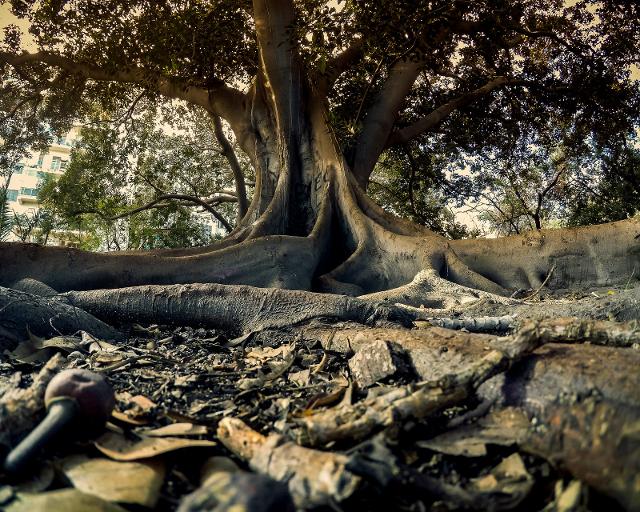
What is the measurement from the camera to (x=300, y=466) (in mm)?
976

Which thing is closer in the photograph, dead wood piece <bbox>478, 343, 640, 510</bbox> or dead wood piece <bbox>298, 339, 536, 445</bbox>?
dead wood piece <bbox>478, 343, 640, 510</bbox>

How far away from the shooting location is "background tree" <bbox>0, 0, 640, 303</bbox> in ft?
15.1

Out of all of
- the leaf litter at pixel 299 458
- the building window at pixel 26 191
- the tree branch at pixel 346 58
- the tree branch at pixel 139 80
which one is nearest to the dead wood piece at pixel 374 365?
the leaf litter at pixel 299 458

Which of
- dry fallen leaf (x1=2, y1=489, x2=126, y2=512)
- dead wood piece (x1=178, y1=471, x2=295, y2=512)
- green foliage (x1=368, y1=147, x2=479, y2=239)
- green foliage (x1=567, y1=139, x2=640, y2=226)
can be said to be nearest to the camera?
dead wood piece (x1=178, y1=471, x2=295, y2=512)

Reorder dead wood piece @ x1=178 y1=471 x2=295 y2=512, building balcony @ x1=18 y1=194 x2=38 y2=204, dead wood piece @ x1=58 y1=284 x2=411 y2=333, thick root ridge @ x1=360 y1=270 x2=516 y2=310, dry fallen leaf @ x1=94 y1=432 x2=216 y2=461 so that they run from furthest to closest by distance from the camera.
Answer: building balcony @ x1=18 y1=194 x2=38 y2=204
thick root ridge @ x1=360 y1=270 x2=516 y2=310
dead wood piece @ x1=58 y1=284 x2=411 y2=333
dry fallen leaf @ x1=94 y1=432 x2=216 y2=461
dead wood piece @ x1=178 y1=471 x2=295 y2=512

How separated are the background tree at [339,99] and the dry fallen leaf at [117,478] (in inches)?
109

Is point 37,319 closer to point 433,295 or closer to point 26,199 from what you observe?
point 433,295

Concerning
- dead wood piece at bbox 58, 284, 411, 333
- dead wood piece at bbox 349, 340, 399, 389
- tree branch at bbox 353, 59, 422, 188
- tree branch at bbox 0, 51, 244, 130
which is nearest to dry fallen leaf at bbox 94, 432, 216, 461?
dead wood piece at bbox 349, 340, 399, 389

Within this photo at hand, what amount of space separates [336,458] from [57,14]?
762 centimetres

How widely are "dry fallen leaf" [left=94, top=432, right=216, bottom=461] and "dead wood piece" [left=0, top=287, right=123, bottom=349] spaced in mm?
1552

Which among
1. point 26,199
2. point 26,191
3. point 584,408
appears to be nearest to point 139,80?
point 584,408

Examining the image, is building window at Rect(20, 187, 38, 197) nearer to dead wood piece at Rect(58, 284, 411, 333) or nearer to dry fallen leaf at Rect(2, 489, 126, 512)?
dead wood piece at Rect(58, 284, 411, 333)

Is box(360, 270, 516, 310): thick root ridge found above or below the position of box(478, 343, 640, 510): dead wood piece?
above

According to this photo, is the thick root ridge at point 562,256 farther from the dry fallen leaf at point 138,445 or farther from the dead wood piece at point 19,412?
the dead wood piece at point 19,412
